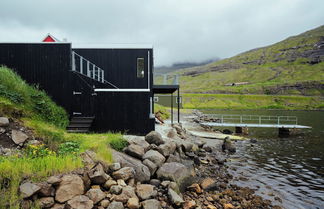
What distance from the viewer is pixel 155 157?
30.6 ft

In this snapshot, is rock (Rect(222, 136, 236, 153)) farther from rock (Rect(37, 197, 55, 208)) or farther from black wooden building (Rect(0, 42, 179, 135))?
rock (Rect(37, 197, 55, 208))

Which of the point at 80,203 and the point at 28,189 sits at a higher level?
the point at 28,189

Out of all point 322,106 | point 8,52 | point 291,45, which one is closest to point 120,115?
point 8,52

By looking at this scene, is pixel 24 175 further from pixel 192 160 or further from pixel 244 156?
pixel 244 156

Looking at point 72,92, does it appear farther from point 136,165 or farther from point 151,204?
point 151,204

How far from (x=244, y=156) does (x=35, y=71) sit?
1690cm

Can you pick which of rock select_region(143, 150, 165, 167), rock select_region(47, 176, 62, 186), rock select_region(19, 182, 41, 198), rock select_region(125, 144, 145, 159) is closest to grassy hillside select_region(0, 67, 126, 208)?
rock select_region(19, 182, 41, 198)

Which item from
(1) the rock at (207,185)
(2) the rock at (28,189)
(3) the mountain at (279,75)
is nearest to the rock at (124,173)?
(2) the rock at (28,189)

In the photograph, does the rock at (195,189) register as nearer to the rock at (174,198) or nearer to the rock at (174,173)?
the rock at (174,173)

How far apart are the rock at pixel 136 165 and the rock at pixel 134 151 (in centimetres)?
32

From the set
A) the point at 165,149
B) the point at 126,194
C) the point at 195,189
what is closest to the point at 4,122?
the point at 126,194

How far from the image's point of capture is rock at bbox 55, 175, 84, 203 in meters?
5.63

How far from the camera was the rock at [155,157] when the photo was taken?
30.2 feet

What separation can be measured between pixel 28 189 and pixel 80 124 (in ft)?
23.2
